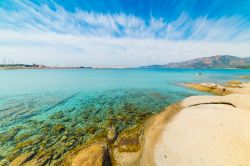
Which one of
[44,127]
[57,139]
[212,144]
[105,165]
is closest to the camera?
[105,165]

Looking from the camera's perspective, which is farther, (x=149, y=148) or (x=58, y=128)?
(x=58, y=128)

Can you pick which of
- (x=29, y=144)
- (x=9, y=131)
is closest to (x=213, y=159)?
(x=29, y=144)

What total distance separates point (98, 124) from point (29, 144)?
218 inches

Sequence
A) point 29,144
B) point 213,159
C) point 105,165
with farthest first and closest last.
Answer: point 29,144
point 105,165
point 213,159

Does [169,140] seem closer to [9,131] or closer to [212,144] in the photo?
[212,144]

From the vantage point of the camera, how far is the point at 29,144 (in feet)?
31.2

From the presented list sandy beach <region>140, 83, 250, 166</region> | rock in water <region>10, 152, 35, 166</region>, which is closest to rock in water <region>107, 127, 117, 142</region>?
sandy beach <region>140, 83, 250, 166</region>

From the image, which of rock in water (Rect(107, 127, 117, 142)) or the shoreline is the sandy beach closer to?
the shoreline

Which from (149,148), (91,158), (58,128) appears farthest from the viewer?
(58,128)

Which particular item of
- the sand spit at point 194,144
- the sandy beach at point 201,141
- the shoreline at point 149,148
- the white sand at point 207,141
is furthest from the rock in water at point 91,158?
the white sand at point 207,141

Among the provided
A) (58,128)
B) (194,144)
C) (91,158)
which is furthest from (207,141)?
(58,128)

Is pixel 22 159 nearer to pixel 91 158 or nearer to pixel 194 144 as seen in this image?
pixel 91 158

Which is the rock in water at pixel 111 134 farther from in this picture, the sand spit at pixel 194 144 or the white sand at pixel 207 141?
the white sand at pixel 207 141

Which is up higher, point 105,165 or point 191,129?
point 191,129
